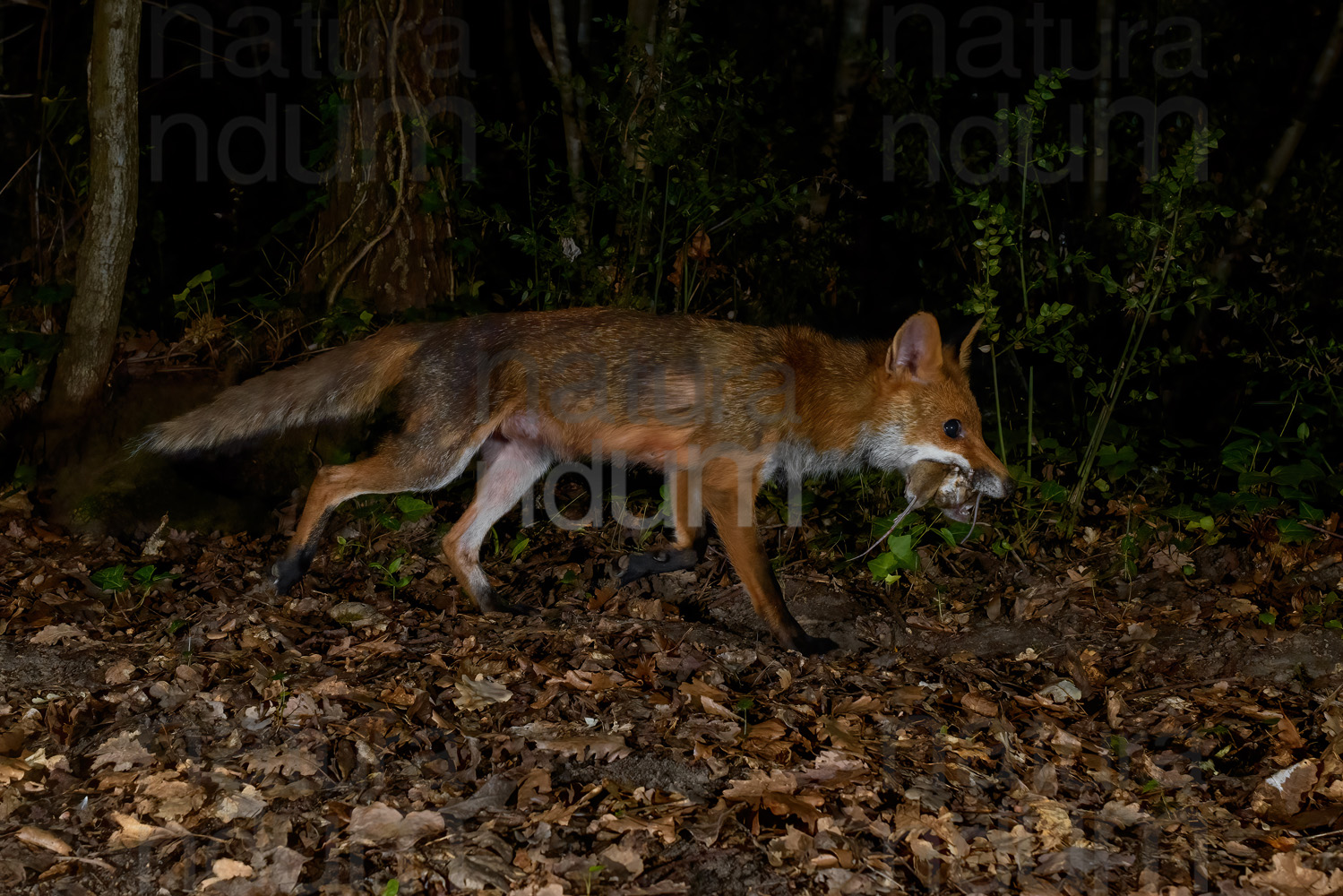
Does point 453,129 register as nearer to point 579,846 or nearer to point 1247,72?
point 579,846

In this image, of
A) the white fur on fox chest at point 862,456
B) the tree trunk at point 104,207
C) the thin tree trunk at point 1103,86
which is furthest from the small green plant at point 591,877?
the thin tree trunk at point 1103,86

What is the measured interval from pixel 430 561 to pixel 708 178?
3073 mm

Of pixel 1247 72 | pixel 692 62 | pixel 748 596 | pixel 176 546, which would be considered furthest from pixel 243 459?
pixel 1247 72

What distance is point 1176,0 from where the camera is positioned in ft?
22.4

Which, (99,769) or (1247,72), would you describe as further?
(1247,72)

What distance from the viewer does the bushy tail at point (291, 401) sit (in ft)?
17.6

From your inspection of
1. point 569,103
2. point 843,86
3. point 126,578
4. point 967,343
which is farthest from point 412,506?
point 843,86

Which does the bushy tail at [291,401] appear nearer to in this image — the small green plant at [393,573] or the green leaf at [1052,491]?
the small green plant at [393,573]

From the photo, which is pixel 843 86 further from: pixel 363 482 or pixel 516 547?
pixel 363 482

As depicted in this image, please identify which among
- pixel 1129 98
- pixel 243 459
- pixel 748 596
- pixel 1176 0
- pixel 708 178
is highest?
pixel 1176 0

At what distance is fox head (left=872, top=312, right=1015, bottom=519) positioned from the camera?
5.30 meters

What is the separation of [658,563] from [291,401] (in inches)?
87.7

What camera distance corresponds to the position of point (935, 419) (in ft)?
17.7

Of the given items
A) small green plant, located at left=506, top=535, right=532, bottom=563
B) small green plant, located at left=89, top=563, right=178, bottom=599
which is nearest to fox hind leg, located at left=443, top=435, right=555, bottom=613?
small green plant, located at left=506, top=535, right=532, bottom=563
